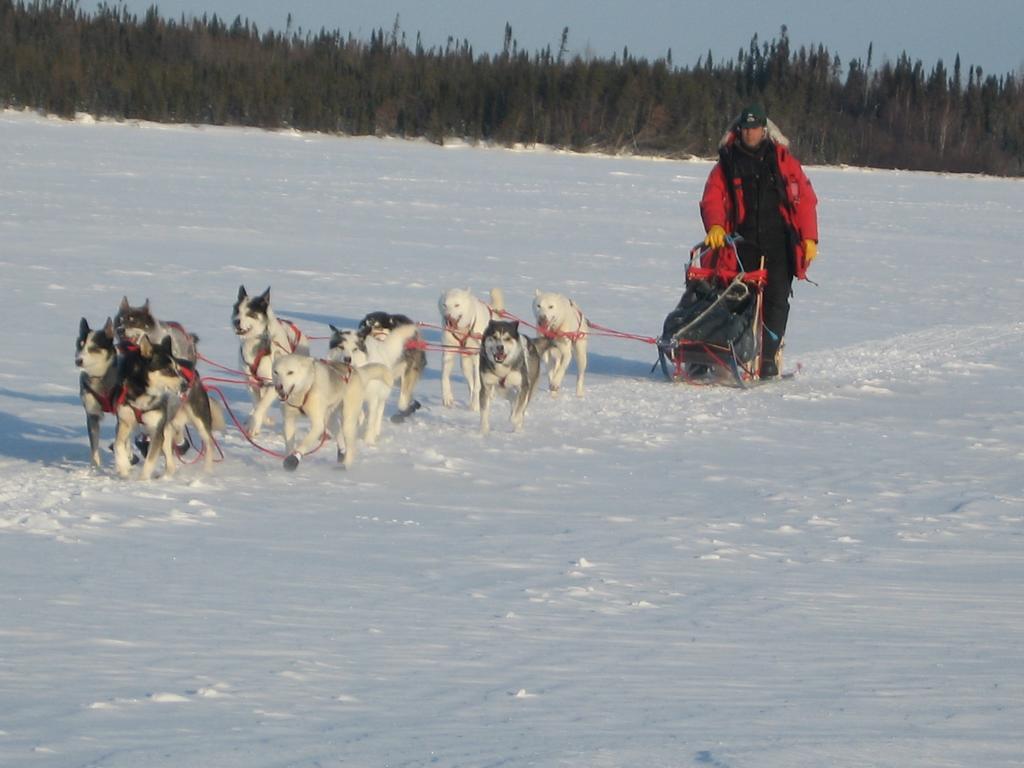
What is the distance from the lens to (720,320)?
8.05 meters

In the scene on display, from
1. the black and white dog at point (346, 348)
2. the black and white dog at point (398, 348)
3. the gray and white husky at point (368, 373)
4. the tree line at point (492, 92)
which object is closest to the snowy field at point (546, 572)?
the gray and white husky at point (368, 373)

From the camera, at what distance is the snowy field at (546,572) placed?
9.18 feet

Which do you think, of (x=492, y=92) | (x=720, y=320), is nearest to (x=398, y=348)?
(x=720, y=320)

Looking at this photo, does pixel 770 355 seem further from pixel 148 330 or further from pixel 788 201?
pixel 148 330

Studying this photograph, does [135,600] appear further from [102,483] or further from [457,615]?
[102,483]

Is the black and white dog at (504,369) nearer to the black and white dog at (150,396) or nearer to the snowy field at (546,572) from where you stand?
the snowy field at (546,572)

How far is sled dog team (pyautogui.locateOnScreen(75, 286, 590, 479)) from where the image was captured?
17.3 feet

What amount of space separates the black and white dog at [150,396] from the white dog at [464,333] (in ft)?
6.96

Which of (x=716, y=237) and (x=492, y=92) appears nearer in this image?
(x=716, y=237)

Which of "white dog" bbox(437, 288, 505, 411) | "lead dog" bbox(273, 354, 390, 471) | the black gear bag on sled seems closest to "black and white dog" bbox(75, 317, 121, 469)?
"lead dog" bbox(273, 354, 390, 471)

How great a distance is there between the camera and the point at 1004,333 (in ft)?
36.6

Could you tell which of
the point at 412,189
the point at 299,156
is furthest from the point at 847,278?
the point at 299,156

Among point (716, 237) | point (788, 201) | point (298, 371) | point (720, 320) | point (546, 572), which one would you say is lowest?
point (546, 572)

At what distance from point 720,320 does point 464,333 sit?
1429mm
